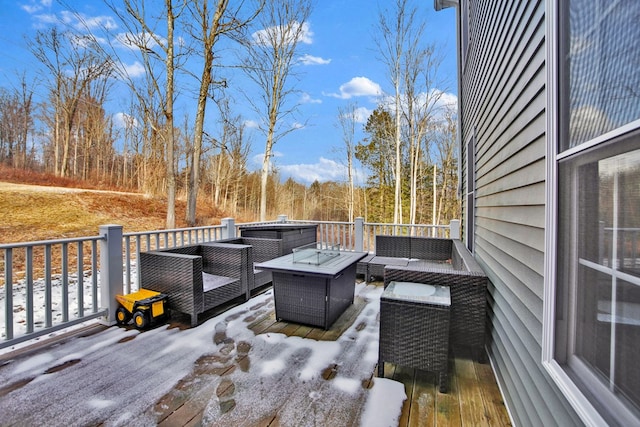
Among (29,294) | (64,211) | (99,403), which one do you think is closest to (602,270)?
(99,403)

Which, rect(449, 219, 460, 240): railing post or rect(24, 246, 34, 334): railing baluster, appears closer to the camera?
rect(24, 246, 34, 334): railing baluster

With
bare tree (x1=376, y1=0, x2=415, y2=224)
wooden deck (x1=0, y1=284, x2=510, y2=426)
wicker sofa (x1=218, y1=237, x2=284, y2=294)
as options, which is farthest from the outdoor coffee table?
bare tree (x1=376, y1=0, x2=415, y2=224)

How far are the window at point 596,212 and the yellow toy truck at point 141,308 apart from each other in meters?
3.19

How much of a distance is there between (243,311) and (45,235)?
947cm

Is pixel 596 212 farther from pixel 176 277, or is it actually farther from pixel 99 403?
pixel 176 277

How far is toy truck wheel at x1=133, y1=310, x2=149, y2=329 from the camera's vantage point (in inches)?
116

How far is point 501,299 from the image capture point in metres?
2.11

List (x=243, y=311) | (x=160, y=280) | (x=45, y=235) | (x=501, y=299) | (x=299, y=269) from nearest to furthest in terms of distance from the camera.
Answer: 1. (x=501, y=299)
2. (x=299, y=269)
3. (x=160, y=280)
4. (x=243, y=311)
5. (x=45, y=235)

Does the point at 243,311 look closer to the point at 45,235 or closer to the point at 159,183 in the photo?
the point at 45,235

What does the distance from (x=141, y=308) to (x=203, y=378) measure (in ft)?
4.10

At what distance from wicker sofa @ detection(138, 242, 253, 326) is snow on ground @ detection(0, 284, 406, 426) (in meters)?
0.30

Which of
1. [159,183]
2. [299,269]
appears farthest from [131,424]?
[159,183]

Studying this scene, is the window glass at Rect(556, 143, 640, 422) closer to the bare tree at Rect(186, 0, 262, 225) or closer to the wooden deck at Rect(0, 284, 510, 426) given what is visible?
the wooden deck at Rect(0, 284, 510, 426)

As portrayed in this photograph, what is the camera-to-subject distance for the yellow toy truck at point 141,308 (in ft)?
9.72
